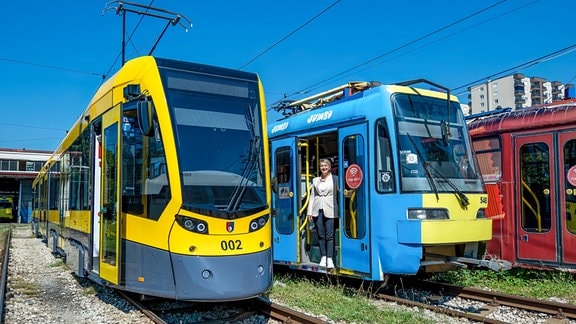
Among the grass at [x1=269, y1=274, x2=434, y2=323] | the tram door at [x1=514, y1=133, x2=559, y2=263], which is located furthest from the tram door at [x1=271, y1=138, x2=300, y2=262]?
the tram door at [x1=514, y1=133, x2=559, y2=263]

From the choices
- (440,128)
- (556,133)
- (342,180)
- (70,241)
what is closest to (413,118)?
(440,128)

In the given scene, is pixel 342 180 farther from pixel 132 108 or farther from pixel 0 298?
pixel 0 298

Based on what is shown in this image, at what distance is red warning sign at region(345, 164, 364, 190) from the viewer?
772cm

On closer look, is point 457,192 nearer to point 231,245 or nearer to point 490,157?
point 490,157

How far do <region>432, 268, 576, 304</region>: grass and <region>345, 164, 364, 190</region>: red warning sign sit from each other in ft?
9.19

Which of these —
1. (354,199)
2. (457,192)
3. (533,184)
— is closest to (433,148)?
(457,192)

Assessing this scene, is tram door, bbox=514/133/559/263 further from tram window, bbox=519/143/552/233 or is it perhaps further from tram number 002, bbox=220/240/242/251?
tram number 002, bbox=220/240/242/251

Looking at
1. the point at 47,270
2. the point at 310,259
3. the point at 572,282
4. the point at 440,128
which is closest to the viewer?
the point at 440,128

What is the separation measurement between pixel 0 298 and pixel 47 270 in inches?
160

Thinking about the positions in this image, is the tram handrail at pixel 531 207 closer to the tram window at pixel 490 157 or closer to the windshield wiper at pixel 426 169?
the tram window at pixel 490 157

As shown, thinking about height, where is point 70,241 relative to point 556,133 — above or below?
below

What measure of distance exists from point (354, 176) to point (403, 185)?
892 millimetres

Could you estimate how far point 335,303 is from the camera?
7.15 m

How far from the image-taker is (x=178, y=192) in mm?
5574
